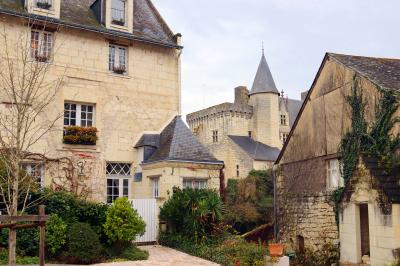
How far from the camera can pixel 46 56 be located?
16828mm

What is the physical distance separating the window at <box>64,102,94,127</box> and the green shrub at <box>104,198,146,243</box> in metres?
5.32

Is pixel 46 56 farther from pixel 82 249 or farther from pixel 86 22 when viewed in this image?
pixel 82 249

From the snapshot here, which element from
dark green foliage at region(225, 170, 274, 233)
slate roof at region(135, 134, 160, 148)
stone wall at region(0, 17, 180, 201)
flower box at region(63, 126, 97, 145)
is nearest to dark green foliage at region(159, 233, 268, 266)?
slate roof at region(135, 134, 160, 148)

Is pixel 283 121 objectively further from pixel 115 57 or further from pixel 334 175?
pixel 334 175

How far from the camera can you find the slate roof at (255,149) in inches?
1703

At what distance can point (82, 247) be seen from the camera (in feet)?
39.6

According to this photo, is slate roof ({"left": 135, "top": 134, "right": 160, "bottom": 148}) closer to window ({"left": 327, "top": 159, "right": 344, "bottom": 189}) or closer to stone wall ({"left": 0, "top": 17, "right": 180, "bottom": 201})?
stone wall ({"left": 0, "top": 17, "right": 180, "bottom": 201})

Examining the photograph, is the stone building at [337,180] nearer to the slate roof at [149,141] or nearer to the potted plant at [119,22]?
the slate roof at [149,141]

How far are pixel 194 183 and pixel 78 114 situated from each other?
5.02 meters

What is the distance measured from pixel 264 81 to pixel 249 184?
66.1 feet

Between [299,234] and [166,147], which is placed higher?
[166,147]

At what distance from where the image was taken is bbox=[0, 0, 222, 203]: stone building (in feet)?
54.6

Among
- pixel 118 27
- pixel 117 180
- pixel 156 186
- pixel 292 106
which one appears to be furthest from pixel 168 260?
pixel 292 106

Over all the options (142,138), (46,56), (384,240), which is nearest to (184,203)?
(142,138)
